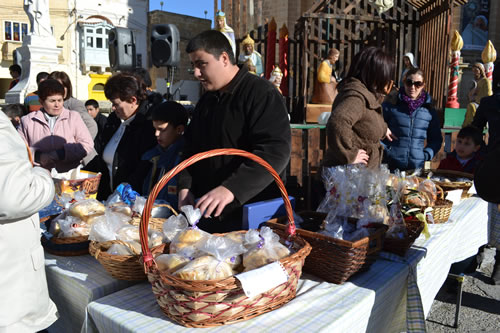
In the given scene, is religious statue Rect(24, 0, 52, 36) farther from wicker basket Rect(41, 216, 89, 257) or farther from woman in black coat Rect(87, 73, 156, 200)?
wicker basket Rect(41, 216, 89, 257)

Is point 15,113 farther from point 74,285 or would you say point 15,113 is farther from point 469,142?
point 469,142

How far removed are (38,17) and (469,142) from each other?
29.4 feet

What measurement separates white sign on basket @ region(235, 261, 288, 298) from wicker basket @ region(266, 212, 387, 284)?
29cm

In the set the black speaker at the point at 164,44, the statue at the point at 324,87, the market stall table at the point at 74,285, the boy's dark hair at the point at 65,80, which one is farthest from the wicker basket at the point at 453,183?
the statue at the point at 324,87

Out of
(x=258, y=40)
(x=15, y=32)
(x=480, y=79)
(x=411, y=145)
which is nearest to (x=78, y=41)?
(x=15, y=32)

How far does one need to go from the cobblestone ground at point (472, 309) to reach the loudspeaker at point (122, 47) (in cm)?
522

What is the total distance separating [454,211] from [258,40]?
860cm

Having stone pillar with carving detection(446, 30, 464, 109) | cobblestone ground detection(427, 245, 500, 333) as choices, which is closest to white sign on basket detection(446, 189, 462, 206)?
cobblestone ground detection(427, 245, 500, 333)

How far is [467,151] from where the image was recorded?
143 inches

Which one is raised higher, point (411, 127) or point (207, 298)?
point (411, 127)

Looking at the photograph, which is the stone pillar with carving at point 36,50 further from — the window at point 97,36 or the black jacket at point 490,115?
the window at point 97,36

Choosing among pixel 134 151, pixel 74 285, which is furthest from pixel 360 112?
pixel 74 285

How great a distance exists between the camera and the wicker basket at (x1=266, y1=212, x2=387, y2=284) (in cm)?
144

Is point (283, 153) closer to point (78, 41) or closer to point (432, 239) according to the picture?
point (432, 239)
